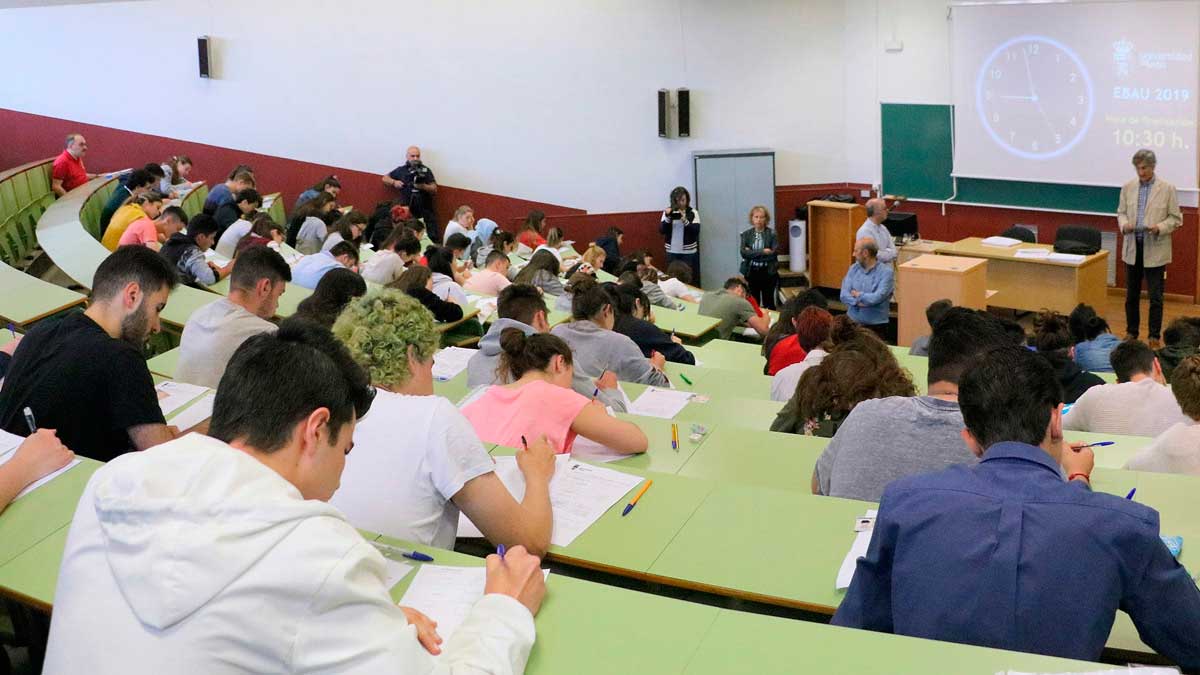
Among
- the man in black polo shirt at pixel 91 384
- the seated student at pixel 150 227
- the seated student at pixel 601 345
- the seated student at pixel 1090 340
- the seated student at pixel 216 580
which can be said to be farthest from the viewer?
the seated student at pixel 150 227

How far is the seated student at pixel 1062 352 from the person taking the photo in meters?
5.64

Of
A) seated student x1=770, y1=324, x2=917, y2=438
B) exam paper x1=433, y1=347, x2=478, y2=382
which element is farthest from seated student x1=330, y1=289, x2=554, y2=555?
exam paper x1=433, y1=347, x2=478, y2=382

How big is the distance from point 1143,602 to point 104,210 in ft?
33.9

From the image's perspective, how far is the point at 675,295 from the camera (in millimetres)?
9867

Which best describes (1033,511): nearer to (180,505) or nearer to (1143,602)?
(1143,602)

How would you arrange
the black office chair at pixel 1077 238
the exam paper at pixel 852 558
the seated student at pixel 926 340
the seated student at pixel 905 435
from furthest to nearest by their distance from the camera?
1. the black office chair at pixel 1077 238
2. the seated student at pixel 926 340
3. the seated student at pixel 905 435
4. the exam paper at pixel 852 558

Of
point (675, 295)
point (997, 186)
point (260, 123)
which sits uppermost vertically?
point (260, 123)

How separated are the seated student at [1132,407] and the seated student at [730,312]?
3.58 m

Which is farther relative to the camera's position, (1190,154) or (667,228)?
(667,228)

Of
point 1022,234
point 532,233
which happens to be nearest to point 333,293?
point 532,233

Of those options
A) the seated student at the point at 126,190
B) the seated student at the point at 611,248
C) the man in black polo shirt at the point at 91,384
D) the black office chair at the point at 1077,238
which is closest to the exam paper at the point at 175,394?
the man in black polo shirt at the point at 91,384

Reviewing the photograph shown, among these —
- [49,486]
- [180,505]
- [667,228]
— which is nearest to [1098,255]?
[667,228]

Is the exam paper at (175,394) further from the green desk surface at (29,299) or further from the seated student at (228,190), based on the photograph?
the seated student at (228,190)

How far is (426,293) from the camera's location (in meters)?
7.08
